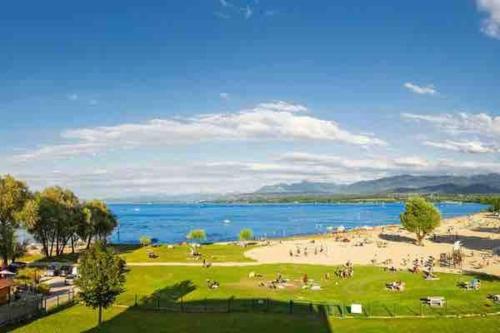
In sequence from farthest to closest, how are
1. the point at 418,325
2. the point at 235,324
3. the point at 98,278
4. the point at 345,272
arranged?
the point at 345,272, the point at 235,324, the point at 418,325, the point at 98,278

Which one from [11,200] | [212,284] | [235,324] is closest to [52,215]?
[11,200]

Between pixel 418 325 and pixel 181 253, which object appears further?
pixel 181 253

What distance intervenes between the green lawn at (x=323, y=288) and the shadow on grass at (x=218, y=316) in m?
2.64

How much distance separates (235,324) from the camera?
46938 mm

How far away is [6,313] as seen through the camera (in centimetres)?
4803

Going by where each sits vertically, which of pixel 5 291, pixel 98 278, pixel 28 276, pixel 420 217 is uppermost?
pixel 420 217

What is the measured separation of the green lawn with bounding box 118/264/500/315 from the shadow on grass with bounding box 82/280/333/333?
264cm

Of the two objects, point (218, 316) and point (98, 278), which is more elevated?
point (98, 278)

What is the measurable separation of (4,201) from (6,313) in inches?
1583

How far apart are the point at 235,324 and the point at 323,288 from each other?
790 inches

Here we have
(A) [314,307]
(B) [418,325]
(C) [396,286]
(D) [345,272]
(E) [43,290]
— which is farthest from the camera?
(D) [345,272]

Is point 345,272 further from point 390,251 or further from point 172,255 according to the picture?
point 172,255

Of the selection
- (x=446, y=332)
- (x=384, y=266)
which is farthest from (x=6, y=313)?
(x=384, y=266)

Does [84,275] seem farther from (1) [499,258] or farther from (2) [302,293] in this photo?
(1) [499,258]
